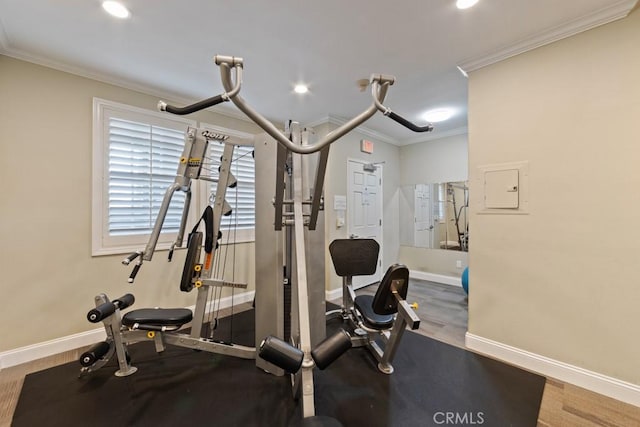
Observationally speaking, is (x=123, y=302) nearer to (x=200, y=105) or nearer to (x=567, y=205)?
(x=200, y=105)

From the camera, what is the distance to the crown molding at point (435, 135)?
4.33 m

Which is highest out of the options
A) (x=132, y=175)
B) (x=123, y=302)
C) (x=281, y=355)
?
(x=132, y=175)

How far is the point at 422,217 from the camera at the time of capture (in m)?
4.86

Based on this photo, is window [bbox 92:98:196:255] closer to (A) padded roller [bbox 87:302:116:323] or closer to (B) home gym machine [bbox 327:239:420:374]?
(A) padded roller [bbox 87:302:116:323]

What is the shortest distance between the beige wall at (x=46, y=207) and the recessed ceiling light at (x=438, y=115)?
3.62m

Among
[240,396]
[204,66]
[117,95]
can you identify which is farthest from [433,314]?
[117,95]

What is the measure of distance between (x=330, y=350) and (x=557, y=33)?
2694mm

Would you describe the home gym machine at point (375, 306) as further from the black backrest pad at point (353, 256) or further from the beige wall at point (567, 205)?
the beige wall at point (567, 205)

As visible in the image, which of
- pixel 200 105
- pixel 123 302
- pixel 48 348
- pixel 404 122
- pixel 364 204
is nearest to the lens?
pixel 200 105

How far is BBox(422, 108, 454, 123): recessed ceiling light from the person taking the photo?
351 centimetres

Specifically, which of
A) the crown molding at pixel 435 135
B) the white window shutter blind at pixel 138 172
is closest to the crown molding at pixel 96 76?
the white window shutter blind at pixel 138 172

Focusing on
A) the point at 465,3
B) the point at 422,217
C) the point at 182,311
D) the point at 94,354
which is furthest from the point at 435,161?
the point at 94,354

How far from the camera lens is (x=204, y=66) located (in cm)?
244

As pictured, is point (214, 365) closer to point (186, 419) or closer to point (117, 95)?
point (186, 419)
